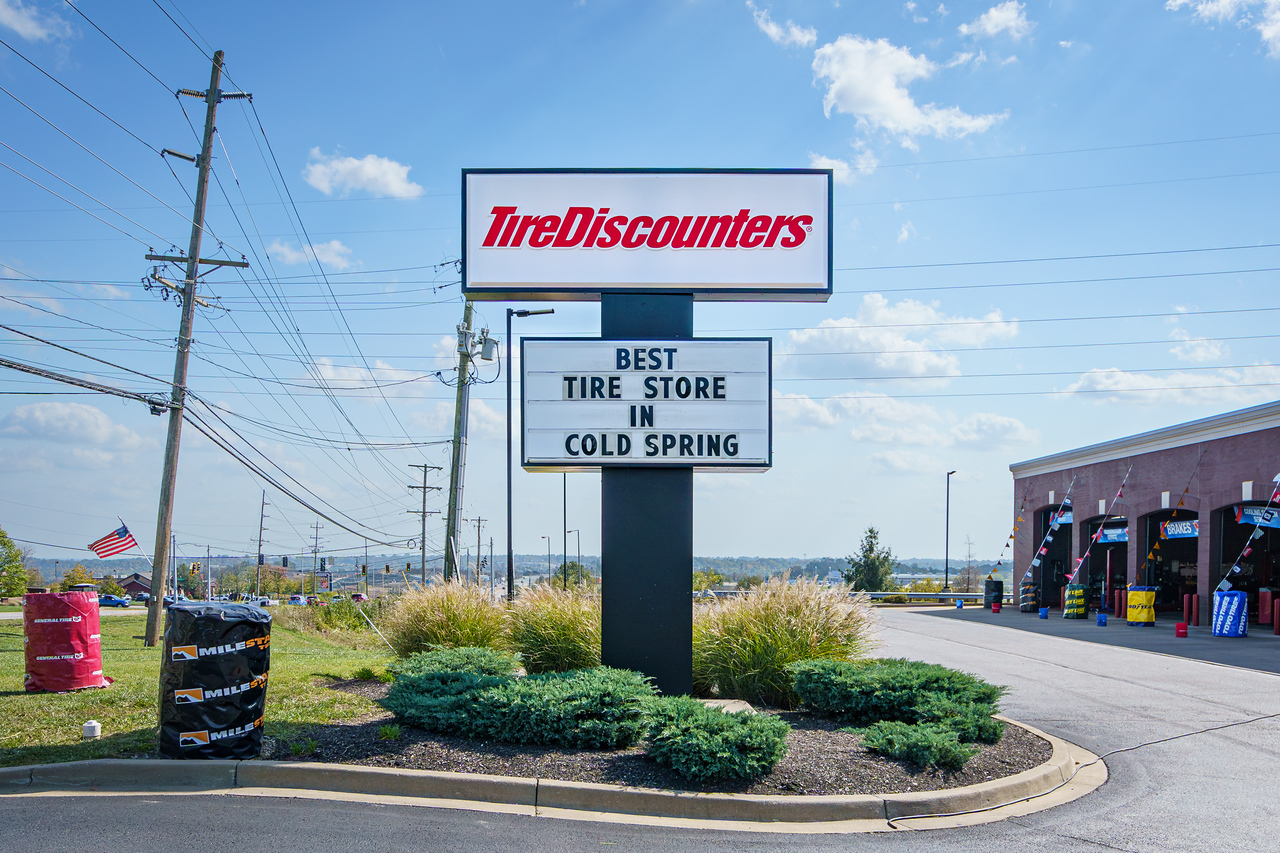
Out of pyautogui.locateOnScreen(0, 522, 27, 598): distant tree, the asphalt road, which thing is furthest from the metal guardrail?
pyautogui.locateOnScreen(0, 522, 27, 598): distant tree

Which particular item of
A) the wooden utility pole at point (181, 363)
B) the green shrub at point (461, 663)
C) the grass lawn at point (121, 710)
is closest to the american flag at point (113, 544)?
the wooden utility pole at point (181, 363)

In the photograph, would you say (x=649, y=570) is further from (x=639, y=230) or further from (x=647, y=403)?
(x=639, y=230)

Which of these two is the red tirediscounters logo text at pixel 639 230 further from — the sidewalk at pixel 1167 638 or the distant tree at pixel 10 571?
the distant tree at pixel 10 571

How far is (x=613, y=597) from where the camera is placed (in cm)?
962

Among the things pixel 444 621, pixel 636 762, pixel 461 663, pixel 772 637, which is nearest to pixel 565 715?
pixel 636 762

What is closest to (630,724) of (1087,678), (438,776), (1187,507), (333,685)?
(438,776)

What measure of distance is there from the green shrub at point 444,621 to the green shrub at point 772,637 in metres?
3.28

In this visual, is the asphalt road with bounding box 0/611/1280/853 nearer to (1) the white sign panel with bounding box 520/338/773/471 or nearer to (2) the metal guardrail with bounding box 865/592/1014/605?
(1) the white sign panel with bounding box 520/338/773/471

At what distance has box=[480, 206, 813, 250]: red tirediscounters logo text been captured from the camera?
10.1 metres

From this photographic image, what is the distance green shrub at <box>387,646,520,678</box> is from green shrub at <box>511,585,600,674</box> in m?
0.91

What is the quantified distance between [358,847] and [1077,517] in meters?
34.1

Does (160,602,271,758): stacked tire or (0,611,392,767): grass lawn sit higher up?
(160,602,271,758): stacked tire

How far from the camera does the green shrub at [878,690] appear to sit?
8.73 metres

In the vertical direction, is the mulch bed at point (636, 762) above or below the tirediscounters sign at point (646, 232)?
below
